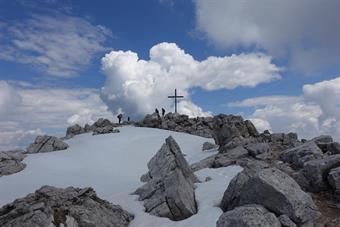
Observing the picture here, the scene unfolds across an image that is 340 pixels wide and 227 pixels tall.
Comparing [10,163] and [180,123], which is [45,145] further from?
[180,123]

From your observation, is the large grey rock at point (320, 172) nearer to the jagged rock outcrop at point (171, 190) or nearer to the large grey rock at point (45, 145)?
the jagged rock outcrop at point (171, 190)

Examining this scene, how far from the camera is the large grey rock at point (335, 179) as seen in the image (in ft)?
52.9

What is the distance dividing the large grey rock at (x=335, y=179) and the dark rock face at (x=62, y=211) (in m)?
8.93

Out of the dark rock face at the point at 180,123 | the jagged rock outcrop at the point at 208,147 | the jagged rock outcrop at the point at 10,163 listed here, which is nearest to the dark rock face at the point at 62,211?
the jagged rock outcrop at the point at 10,163

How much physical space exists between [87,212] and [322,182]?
10.3m

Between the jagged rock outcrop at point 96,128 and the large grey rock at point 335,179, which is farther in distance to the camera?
the jagged rock outcrop at point 96,128

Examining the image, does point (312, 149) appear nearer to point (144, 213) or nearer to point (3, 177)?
point (144, 213)

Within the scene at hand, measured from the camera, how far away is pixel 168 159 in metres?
20.9

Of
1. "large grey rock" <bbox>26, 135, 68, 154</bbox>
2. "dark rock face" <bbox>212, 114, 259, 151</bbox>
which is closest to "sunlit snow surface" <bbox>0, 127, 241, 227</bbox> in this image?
"large grey rock" <bbox>26, 135, 68, 154</bbox>

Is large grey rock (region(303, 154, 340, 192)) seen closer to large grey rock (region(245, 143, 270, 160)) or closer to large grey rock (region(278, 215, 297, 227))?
large grey rock (region(278, 215, 297, 227))

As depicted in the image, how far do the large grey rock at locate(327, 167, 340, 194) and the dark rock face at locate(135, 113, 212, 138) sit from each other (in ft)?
109

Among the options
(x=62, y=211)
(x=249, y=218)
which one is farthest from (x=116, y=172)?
(x=249, y=218)

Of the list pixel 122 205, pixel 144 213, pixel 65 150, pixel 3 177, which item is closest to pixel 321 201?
pixel 144 213

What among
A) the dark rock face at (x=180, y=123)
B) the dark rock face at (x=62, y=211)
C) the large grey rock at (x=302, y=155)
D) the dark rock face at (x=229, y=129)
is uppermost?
the dark rock face at (x=180, y=123)
